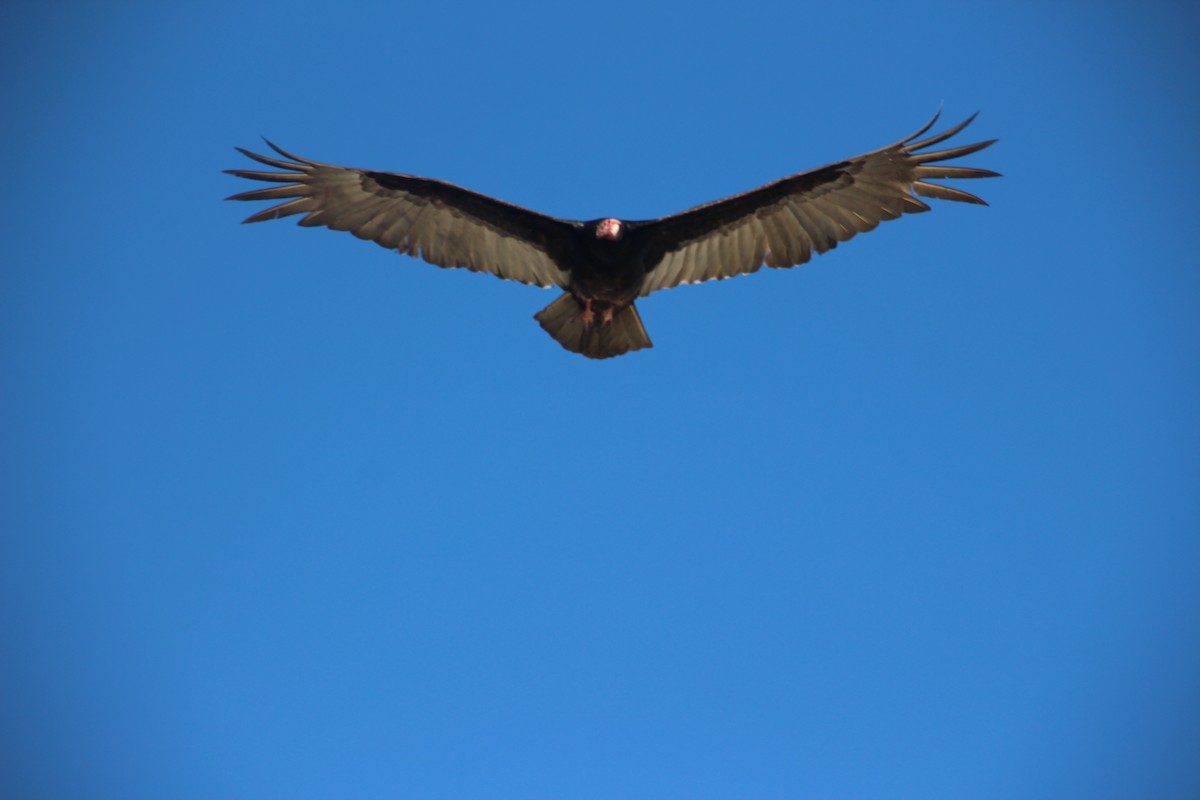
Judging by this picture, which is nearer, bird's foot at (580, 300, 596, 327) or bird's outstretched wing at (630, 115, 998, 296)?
bird's outstretched wing at (630, 115, 998, 296)

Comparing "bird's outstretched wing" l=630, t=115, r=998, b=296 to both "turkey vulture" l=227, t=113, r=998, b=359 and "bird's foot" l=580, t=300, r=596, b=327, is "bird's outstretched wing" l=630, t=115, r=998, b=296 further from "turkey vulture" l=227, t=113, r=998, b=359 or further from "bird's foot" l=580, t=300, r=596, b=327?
"bird's foot" l=580, t=300, r=596, b=327

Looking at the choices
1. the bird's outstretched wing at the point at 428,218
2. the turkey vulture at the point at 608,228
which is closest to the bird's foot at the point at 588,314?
the turkey vulture at the point at 608,228

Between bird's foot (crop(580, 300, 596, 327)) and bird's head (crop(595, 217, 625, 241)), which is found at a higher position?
bird's head (crop(595, 217, 625, 241))

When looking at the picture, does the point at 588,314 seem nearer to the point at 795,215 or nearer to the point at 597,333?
the point at 597,333

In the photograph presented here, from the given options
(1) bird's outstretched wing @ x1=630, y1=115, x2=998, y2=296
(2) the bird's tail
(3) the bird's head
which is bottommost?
(2) the bird's tail

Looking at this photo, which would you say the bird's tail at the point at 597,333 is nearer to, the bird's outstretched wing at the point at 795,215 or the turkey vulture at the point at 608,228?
the turkey vulture at the point at 608,228

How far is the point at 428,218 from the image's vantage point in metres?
9.12

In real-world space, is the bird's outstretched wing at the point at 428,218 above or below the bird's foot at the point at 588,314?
above

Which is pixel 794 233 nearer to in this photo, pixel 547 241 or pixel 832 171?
pixel 832 171

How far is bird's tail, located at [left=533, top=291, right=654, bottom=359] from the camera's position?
29.5 feet

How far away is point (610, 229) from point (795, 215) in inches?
68.6

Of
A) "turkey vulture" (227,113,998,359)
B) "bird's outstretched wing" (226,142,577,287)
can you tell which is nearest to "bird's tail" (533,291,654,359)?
"turkey vulture" (227,113,998,359)

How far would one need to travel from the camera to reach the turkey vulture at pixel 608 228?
8680 millimetres

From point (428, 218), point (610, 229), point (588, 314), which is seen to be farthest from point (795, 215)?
point (428, 218)
